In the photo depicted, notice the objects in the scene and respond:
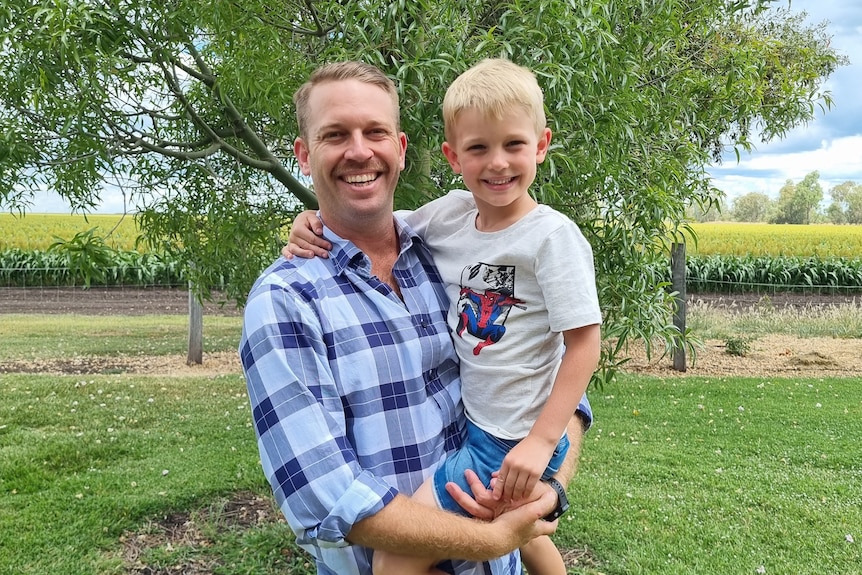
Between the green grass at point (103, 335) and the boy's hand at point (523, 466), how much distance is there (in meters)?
10.0

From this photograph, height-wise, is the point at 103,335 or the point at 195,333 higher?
the point at 195,333

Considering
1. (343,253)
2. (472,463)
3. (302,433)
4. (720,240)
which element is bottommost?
(472,463)

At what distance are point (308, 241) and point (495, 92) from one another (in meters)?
0.67

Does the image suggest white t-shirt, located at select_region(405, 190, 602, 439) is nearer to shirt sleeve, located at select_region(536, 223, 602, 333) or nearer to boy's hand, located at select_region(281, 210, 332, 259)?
shirt sleeve, located at select_region(536, 223, 602, 333)

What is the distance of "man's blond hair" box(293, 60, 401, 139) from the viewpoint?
6.58 feet

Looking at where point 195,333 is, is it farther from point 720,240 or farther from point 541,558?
point 720,240

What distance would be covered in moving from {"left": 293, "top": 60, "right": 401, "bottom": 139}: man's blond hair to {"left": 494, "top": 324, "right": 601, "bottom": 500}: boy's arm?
0.88m

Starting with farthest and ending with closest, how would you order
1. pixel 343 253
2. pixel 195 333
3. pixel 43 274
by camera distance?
pixel 43 274 → pixel 195 333 → pixel 343 253

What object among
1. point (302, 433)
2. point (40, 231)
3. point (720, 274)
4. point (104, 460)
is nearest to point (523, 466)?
point (302, 433)

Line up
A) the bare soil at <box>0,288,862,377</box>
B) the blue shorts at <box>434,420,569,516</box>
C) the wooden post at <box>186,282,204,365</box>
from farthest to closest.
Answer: the bare soil at <box>0,288,862,377</box> < the wooden post at <box>186,282,204,365</box> < the blue shorts at <box>434,420,569,516</box>

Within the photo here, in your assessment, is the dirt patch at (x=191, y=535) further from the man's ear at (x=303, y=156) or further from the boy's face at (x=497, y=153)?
the boy's face at (x=497, y=153)

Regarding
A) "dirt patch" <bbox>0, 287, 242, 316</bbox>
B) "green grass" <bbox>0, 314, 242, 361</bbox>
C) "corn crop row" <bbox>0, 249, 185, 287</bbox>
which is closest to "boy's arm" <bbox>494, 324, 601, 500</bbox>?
"green grass" <bbox>0, 314, 242, 361</bbox>

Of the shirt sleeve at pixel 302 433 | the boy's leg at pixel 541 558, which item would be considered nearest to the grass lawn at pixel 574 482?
the boy's leg at pixel 541 558

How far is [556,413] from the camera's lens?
177 centimetres
